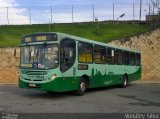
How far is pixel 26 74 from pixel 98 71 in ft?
16.2

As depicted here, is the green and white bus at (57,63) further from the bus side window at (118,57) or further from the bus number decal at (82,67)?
the bus side window at (118,57)

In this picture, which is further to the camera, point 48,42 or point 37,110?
point 48,42

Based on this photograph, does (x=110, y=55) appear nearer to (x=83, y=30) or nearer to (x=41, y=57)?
(x=41, y=57)

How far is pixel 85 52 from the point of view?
2111 centimetres

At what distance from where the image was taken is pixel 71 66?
19.6m

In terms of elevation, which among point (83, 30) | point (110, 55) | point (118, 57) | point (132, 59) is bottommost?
point (132, 59)

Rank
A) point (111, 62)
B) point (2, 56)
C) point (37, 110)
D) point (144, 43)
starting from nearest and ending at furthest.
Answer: point (37, 110) → point (111, 62) → point (2, 56) → point (144, 43)

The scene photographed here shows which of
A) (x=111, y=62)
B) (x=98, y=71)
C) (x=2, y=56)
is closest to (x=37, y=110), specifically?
(x=98, y=71)

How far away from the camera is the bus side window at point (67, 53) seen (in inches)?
747

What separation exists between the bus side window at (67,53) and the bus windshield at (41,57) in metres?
0.34

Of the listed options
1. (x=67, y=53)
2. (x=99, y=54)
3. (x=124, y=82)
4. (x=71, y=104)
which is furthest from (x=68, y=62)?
(x=124, y=82)

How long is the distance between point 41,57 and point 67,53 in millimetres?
1253

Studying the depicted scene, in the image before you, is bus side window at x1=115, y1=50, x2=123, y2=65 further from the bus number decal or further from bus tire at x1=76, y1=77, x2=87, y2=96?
bus tire at x1=76, y1=77, x2=87, y2=96

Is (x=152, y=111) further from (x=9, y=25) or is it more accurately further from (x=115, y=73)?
(x=9, y=25)
